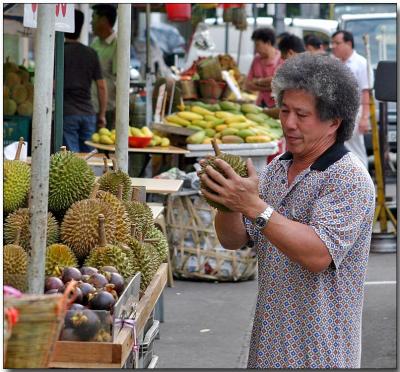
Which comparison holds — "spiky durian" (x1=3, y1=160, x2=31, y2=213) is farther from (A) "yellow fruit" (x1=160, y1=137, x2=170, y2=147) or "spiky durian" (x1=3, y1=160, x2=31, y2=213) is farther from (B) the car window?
(B) the car window

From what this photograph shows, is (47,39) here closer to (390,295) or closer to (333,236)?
(333,236)

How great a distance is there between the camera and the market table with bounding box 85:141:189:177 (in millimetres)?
7459

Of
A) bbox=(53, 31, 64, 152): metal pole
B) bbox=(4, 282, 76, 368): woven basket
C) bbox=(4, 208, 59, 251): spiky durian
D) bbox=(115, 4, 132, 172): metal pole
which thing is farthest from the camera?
bbox=(53, 31, 64, 152): metal pole

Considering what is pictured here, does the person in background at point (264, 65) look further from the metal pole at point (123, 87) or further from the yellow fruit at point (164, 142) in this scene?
the metal pole at point (123, 87)

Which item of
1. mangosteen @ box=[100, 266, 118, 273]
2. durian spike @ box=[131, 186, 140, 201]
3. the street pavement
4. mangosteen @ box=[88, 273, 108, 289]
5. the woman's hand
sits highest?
the woman's hand

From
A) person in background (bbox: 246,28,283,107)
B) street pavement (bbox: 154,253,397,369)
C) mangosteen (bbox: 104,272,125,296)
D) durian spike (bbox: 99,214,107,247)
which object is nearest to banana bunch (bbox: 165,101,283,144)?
person in background (bbox: 246,28,283,107)

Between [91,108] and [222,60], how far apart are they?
3391 millimetres

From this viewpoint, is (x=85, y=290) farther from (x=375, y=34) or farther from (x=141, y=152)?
(x=375, y=34)

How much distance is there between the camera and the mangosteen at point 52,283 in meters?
2.91

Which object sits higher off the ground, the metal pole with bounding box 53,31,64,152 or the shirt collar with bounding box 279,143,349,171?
the metal pole with bounding box 53,31,64,152

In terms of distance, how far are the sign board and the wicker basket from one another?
197 centimetres

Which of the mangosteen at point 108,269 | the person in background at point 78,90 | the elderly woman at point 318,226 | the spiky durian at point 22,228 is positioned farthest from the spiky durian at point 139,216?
the person in background at point 78,90

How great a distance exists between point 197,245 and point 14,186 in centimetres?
369

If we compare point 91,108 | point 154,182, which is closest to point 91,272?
point 154,182
